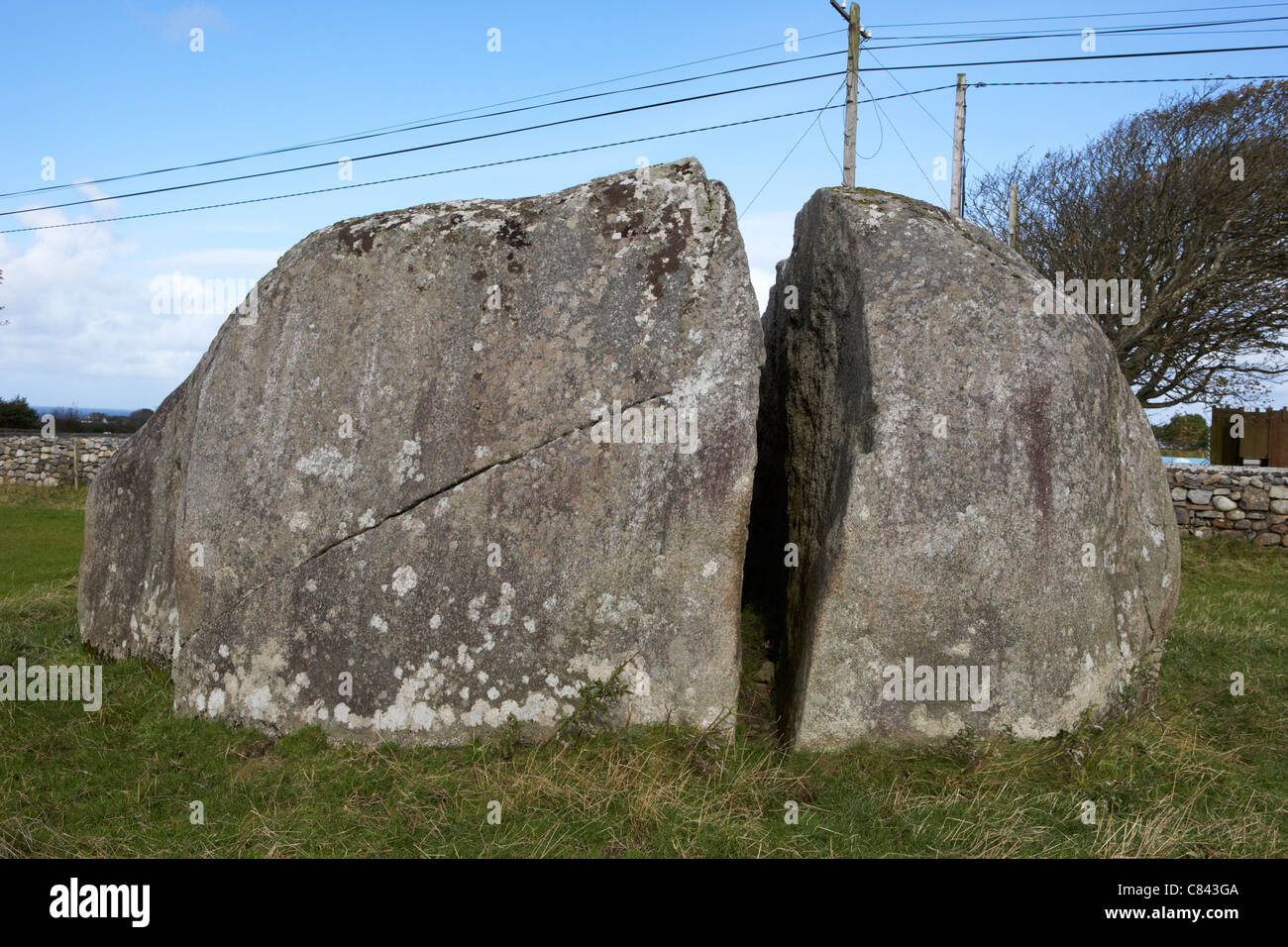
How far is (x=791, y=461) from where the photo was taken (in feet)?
21.7

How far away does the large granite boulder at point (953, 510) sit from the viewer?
5.26 m

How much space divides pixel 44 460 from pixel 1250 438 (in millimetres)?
25846

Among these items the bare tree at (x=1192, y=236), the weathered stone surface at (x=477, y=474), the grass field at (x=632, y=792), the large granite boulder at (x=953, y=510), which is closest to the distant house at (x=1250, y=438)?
the bare tree at (x=1192, y=236)

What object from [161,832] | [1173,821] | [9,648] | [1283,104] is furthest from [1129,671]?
[1283,104]

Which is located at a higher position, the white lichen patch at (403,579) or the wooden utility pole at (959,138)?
the wooden utility pole at (959,138)

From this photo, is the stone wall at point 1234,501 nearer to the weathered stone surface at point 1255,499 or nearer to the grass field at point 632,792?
the weathered stone surface at point 1255,499

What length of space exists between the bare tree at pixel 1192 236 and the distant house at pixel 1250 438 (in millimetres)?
3047

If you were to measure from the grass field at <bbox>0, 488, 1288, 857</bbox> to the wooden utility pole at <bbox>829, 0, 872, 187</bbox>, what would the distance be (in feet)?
38.9

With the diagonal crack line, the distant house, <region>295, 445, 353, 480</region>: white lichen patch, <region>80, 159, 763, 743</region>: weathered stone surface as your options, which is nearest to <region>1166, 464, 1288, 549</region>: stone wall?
the distant house

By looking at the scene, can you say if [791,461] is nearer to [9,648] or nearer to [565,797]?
[565,797]

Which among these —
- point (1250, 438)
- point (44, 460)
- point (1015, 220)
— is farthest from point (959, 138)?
point (44, 460)

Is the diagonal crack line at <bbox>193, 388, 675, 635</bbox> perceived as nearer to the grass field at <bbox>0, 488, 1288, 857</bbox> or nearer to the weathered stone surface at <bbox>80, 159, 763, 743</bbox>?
the weathered stone surface at <bbox>80, 159, 763, 743</bbox>

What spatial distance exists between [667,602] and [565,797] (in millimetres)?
1198

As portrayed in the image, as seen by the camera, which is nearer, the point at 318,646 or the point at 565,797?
the point at 565,797
